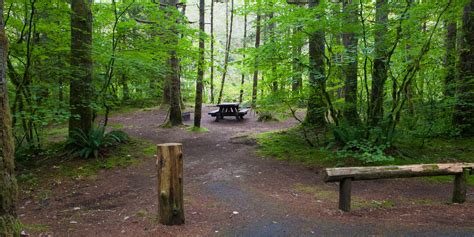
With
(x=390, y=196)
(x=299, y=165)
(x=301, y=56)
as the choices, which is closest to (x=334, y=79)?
(x=301, y=56)

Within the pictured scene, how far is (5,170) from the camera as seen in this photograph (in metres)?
2.57

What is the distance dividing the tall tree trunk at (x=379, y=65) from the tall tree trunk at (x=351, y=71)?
0.43 meters

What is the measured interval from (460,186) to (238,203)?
3.26 meters

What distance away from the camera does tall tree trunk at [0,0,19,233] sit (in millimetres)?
2543

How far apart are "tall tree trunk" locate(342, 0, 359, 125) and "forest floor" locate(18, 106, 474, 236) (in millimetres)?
2098

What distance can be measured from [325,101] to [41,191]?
21.2ft

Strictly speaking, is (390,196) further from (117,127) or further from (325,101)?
(117,127)

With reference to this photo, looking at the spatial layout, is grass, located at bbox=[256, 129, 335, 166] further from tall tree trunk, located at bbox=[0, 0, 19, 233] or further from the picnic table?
tall tree trunk, located at bbox=[0, 0, 19, 233]

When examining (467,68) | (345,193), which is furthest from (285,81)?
(467,68)

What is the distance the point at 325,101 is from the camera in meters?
7.45

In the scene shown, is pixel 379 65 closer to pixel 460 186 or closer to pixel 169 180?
pixel 460 186

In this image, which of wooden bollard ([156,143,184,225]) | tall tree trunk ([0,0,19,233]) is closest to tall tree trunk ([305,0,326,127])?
wooden bollard ([156,143,184,225])

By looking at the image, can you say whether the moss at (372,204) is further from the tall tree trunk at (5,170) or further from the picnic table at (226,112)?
the picnic table at (226,112)

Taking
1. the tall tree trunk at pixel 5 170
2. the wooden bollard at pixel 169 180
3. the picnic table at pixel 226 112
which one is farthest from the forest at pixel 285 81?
the picnic table at pixel 226 112
